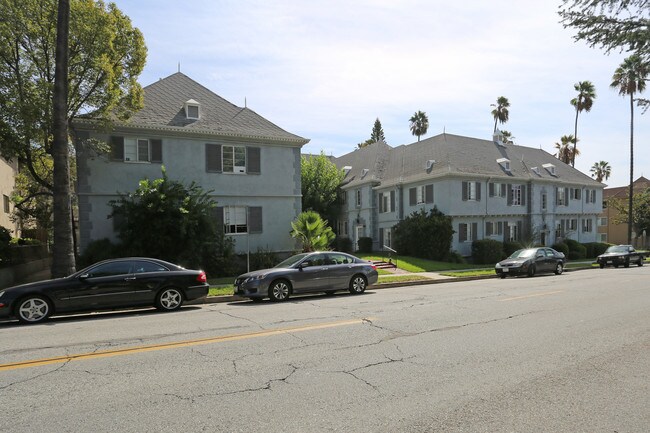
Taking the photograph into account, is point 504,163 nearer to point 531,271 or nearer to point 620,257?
point 620,257

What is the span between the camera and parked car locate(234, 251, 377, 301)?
41.2 ft

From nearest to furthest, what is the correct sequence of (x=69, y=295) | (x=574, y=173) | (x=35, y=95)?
(x=69, y=295) < (x=35, y=95) < (x=574, y=173)

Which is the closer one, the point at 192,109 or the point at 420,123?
the point at 192,109

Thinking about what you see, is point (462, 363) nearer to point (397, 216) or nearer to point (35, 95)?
point (35, 95)

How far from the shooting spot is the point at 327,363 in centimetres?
587

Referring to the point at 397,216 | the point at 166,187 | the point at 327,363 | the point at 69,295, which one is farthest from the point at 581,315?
the point at 397,216

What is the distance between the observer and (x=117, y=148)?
62.4 feet

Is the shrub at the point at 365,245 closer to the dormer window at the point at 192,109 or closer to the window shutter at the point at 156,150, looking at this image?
the dormer window at the point at 192,109

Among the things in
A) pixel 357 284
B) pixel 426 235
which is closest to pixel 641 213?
pixel 426 235

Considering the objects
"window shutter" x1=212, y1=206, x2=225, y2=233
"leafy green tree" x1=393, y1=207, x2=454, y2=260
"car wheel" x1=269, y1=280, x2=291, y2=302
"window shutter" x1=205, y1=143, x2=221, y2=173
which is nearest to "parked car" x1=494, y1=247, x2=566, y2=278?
"leafy green tree" x1=393, y1=207, x2=454, y2=260

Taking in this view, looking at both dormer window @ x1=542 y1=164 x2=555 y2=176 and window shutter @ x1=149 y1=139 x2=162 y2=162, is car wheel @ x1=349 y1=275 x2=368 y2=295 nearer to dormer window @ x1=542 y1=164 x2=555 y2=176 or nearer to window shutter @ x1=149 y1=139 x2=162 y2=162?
window shutter @ x1=149 y1=139 x2=162 y2=162

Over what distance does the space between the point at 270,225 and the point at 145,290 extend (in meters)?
11.4

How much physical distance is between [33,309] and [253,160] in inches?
518

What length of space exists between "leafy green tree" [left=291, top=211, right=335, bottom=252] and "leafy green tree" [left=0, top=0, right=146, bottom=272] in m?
9.09
